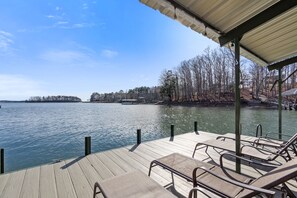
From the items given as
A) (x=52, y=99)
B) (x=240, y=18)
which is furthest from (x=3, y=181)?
(x=52, y=99)

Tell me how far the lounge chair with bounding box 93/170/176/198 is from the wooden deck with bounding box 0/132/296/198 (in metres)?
0.76

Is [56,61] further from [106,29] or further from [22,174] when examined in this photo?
[22,174]

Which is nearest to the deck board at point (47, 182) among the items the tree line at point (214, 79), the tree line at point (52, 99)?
the tree line at point (214, 79)

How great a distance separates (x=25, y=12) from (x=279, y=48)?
9.11 meters

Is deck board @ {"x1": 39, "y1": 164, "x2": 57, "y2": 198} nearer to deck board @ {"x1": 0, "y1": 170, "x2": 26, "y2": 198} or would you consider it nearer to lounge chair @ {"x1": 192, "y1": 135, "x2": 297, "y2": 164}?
deck board @ {"x1": 0, "y1": 170, "x2": 26, "y2": 198}

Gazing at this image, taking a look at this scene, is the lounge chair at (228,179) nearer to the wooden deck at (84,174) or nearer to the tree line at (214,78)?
the wooden deck at (84,174)

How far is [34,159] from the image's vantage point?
6723mm

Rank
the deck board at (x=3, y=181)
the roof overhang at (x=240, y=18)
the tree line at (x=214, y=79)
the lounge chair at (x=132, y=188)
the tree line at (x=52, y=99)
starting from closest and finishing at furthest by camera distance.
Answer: the lounge chair at (x=132, y=188) → the roof overhang at (x=240, y=18) → the deck board at (x=3, y=181) → the tree line at (x=214, y=79) → the tree line at (x=52, y=99)

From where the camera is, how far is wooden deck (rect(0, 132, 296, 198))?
93.7 inches

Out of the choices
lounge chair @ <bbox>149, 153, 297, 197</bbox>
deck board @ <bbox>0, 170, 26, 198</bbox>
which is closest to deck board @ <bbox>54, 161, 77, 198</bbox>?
deck board @ <bbox>0, 170, 26, 198</bbox>

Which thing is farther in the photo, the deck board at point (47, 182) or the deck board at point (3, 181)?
the deck board at point (3, 181)

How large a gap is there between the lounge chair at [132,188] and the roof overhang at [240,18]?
78.3 inches

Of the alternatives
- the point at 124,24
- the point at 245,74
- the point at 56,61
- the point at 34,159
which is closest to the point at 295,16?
the point at 34,159

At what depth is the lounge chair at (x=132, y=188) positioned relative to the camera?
5.18 ft
